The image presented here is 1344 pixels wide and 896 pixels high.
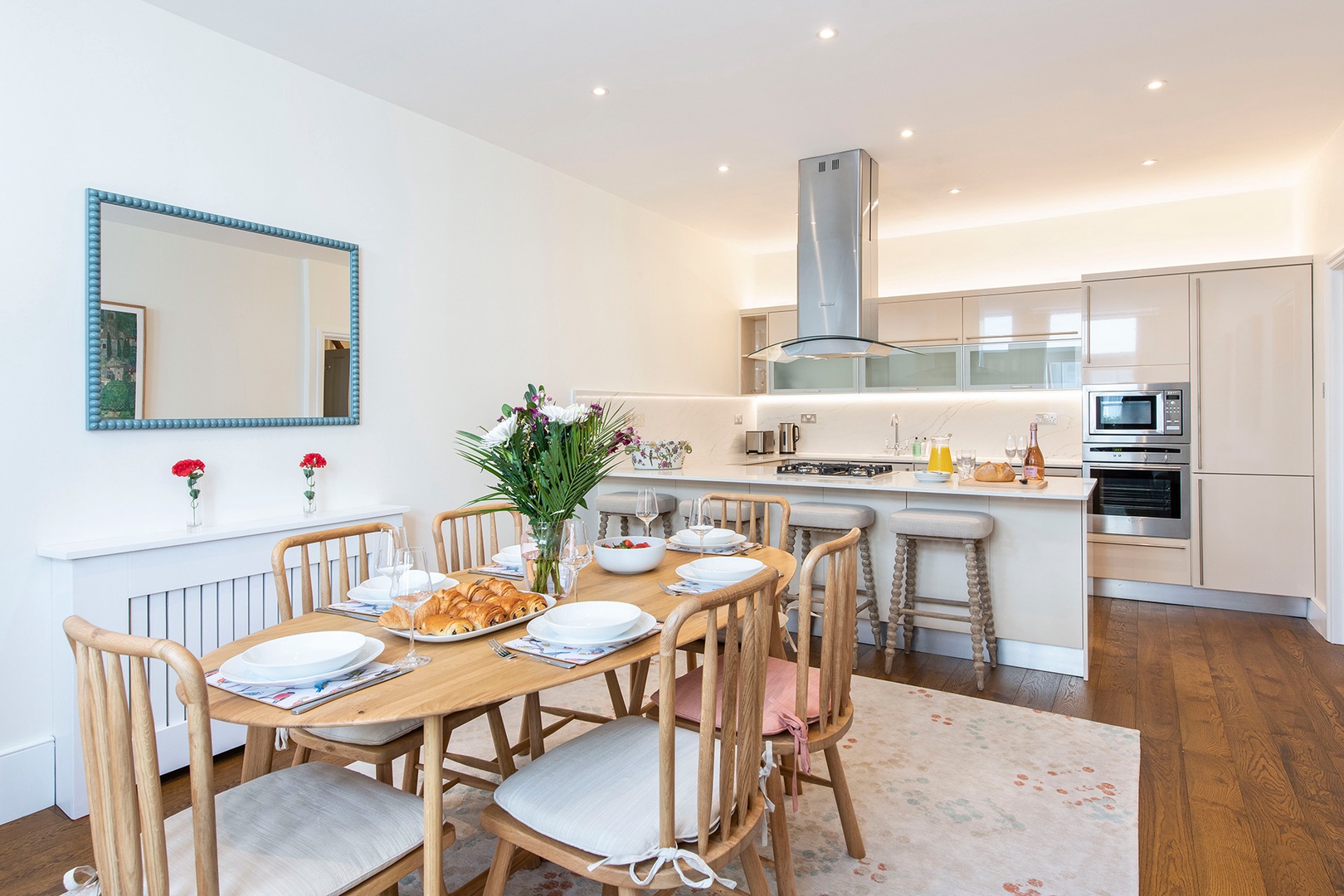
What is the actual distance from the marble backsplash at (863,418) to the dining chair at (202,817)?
336 cm

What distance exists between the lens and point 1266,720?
281 cm

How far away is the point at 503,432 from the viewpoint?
1.73 metres

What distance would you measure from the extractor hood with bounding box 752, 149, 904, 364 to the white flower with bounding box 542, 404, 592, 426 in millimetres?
2551

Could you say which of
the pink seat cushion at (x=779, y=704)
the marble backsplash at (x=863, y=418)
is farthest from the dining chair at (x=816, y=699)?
the marble backsplash at (x=863, y=418)


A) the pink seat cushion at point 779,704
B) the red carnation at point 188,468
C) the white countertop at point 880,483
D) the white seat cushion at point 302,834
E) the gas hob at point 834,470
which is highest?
the red carnation at point 188,468

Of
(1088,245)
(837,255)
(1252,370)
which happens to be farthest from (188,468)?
(1088,245)

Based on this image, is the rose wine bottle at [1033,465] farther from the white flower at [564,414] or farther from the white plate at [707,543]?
the white flower at [564,414]

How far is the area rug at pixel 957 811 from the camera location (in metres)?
1.85

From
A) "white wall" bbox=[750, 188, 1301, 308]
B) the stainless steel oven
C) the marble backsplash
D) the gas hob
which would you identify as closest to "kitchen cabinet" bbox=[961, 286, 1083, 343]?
"white wall" bbox=[750, 188, 1301, 308]

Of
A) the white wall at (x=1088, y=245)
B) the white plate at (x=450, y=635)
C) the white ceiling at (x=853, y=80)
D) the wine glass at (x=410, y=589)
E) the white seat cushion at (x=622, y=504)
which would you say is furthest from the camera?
the white wall at (x=1088, y=245)

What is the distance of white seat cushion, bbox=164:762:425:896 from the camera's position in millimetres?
1125

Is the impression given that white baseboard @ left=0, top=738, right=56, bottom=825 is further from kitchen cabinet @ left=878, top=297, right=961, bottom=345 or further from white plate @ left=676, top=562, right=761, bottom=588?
kitchen cabinet @ left=878, top=297, right=961, bottom=345

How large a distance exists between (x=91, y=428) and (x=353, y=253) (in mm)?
1170

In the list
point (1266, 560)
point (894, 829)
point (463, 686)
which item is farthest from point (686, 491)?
point (1266, 560)
